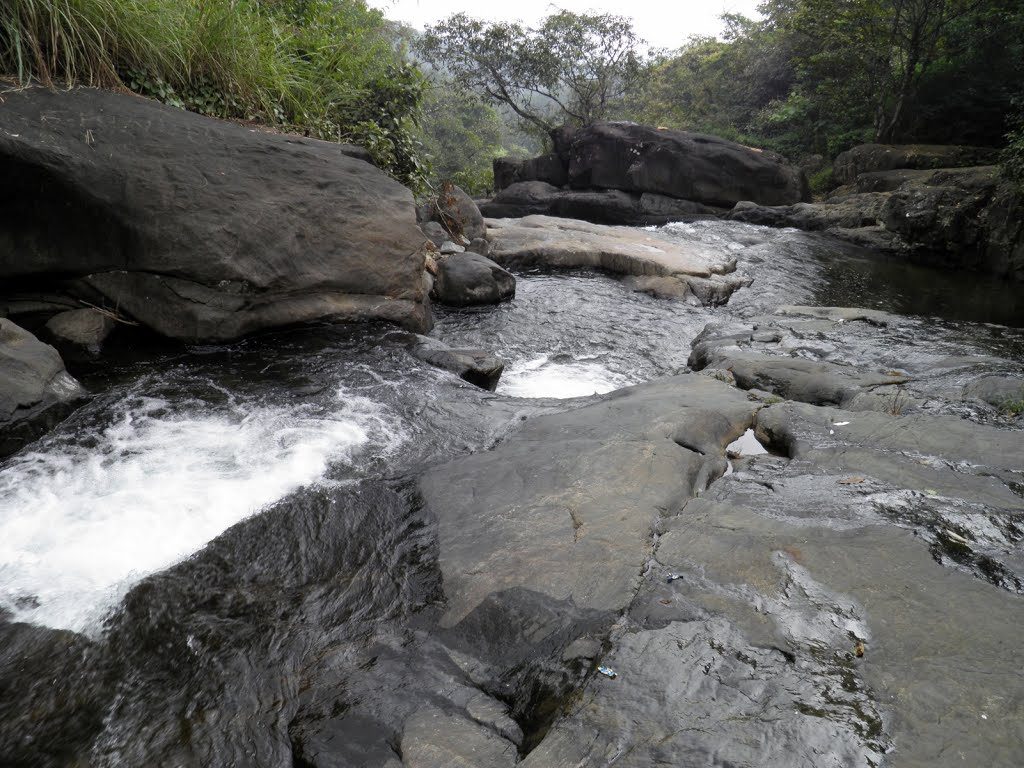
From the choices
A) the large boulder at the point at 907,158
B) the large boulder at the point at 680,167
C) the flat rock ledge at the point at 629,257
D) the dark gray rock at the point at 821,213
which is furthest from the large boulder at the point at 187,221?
the large boulder at the point at 680,167

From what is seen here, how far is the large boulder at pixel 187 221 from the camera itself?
14.2 feet

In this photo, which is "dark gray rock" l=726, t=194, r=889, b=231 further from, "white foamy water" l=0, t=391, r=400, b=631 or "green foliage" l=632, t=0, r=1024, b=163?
"white foamy water" l=0, t=391, r=400, b=631

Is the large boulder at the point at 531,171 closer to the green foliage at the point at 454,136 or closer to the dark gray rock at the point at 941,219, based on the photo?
the green foliage at the point at 454,136

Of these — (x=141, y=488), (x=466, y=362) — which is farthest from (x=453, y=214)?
(x=141, y=488)

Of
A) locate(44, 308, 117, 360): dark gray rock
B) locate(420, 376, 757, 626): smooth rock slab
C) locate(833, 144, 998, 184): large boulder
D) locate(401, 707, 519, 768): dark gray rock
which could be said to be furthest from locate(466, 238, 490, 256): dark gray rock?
locate(833, 144, 998, 184): large boulder

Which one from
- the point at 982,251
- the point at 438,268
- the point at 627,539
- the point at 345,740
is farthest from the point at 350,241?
the point at 982,251

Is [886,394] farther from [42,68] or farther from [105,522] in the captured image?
[42,68]

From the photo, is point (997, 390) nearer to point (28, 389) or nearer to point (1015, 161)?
point (28, 389)

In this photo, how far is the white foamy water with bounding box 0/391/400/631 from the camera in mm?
2447

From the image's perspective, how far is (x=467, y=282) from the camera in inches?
306

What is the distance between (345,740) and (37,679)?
1119mm

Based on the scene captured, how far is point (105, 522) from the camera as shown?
2775 mm

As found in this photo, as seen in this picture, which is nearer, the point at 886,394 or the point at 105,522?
the point at 105,522

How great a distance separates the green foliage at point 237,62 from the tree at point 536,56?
1355cm
